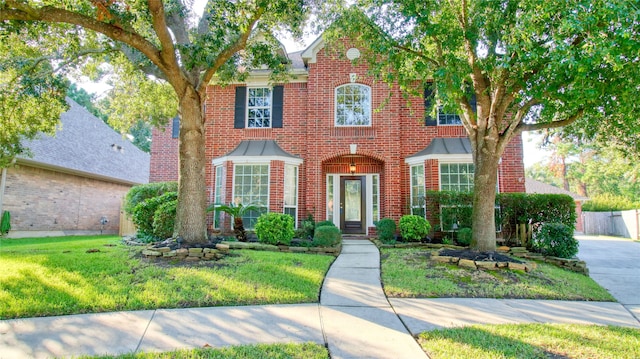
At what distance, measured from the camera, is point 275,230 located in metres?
8.91

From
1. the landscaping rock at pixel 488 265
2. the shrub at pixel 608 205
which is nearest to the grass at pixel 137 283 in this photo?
the landscaping rock at pixel 488 265

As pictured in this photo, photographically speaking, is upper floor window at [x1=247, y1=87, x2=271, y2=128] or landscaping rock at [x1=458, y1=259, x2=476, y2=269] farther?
upper floor window at [x1=247, y1=87, x2=271, y2=128]

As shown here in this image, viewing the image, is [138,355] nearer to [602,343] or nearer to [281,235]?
[602,343]

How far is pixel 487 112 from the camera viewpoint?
7641 millimetres

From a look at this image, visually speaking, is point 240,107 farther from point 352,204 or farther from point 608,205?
point 608,205

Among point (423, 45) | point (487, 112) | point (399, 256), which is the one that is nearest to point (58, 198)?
point (399, 256)

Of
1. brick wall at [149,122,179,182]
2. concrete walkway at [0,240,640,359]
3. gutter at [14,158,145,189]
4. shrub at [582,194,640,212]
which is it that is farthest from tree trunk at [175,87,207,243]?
shrub at [582,194,640,212]

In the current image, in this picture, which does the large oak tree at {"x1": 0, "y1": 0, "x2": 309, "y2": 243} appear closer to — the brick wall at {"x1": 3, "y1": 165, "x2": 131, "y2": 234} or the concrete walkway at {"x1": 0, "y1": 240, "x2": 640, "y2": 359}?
the concrete walkway at {"x1": 0, "y1": 240, "x2": 640, "y2": 359}

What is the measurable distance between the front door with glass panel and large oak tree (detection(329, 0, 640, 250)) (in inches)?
199

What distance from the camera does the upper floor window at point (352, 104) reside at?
12.2m

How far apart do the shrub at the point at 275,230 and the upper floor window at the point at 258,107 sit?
4982 millimetres

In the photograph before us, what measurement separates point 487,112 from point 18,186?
15.6 metres

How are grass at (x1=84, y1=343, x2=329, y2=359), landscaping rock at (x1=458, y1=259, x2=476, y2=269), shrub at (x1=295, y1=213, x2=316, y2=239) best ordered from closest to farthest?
1. grass at (x1=84, y1=343, x2=329, y2=359)
2. landscaping rock at (x1=458, y1=259, x2=476, y2=269)
3. shrub at (x1=295, y1=213, x2=316, y2=239)

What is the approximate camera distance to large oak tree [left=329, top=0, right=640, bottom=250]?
4984mm
